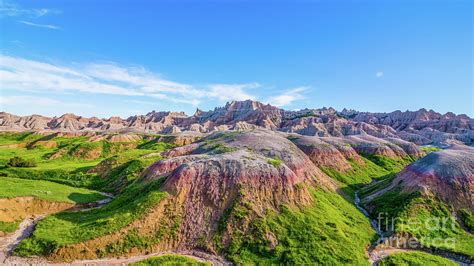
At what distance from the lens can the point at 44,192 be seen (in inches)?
1474

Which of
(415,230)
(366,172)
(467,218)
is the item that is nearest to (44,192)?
(415,230)

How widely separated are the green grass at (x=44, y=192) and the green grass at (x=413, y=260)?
34.7 meters

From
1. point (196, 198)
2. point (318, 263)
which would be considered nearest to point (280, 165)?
point (196, 198)

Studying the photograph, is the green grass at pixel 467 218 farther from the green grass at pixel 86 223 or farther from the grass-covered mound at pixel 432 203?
the green grass at pixel 86 223

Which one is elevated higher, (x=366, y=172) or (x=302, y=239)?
(x=366, y=172)

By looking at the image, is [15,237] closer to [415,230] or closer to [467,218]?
[415,230]

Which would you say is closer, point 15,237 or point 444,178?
point 15,237

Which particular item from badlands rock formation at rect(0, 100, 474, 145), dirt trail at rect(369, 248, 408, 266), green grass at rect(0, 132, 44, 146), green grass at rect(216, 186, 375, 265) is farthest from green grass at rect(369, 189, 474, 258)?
green grass at rect(0, 132, 44, 146)

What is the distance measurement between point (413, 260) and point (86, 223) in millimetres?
31250

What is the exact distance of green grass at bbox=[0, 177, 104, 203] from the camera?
35.5 meters

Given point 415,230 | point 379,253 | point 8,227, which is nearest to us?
point 8,227

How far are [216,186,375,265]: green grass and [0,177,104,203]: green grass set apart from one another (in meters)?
20.7

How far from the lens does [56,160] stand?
2734 inches

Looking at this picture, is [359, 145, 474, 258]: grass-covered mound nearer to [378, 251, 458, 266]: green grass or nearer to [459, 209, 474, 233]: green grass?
[459, 209, 474, 233]: green grass
